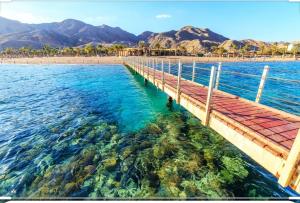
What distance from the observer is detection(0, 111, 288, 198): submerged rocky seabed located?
5672 millimetres

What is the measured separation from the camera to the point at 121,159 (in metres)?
7.20

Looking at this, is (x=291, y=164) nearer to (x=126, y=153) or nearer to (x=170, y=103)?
(x=126, y=153)

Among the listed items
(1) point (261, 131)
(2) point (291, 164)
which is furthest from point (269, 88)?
(2) point (291, 164)

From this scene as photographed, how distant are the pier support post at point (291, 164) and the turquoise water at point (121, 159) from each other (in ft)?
8.87

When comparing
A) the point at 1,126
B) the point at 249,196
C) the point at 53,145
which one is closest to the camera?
the point at 249,196

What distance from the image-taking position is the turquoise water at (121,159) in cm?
573

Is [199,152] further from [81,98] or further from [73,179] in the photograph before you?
[81,98]

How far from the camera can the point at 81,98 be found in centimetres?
1641

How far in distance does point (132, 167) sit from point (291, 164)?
16.4ft

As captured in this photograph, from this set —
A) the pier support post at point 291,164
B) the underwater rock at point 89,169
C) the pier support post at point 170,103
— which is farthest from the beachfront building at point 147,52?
the pier support post at point 291,164

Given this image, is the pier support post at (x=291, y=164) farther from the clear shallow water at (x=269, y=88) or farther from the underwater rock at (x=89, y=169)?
the underwater rock at (x=89, y=169)

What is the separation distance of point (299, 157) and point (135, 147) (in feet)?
19.8

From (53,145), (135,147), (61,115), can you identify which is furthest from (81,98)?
(135,147)

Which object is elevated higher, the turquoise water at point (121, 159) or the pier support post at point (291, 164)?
the pier support post at point (291, 164)
